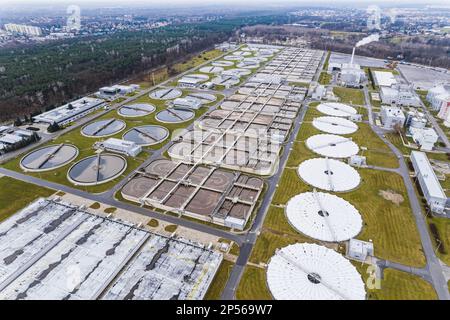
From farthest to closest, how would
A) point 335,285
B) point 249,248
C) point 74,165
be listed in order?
point 74,165 < point 249,248 < point 335,285

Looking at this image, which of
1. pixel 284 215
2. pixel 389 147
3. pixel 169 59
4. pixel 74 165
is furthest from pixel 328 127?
pixel 169 59

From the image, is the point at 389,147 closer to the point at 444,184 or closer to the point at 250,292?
the point at 444,184

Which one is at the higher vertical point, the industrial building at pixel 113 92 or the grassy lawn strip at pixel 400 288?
the industrial building at pixel 113 92

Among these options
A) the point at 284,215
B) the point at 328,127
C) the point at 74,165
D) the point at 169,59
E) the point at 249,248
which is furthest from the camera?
the point at 169,59

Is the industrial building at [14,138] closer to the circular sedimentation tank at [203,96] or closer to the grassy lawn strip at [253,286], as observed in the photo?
the circular sedimentation tank at [203,96]

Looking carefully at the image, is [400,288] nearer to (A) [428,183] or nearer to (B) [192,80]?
(A) [428,183]

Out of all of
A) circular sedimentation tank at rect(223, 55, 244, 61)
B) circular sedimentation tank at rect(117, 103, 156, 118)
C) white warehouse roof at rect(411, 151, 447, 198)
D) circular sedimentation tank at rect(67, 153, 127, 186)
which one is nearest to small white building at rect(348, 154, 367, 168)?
white warehouse roof at rect(411, 151, 447, 198)

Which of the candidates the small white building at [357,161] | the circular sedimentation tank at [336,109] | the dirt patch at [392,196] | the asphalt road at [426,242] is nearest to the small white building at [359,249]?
the asphalt road at [426,242]
